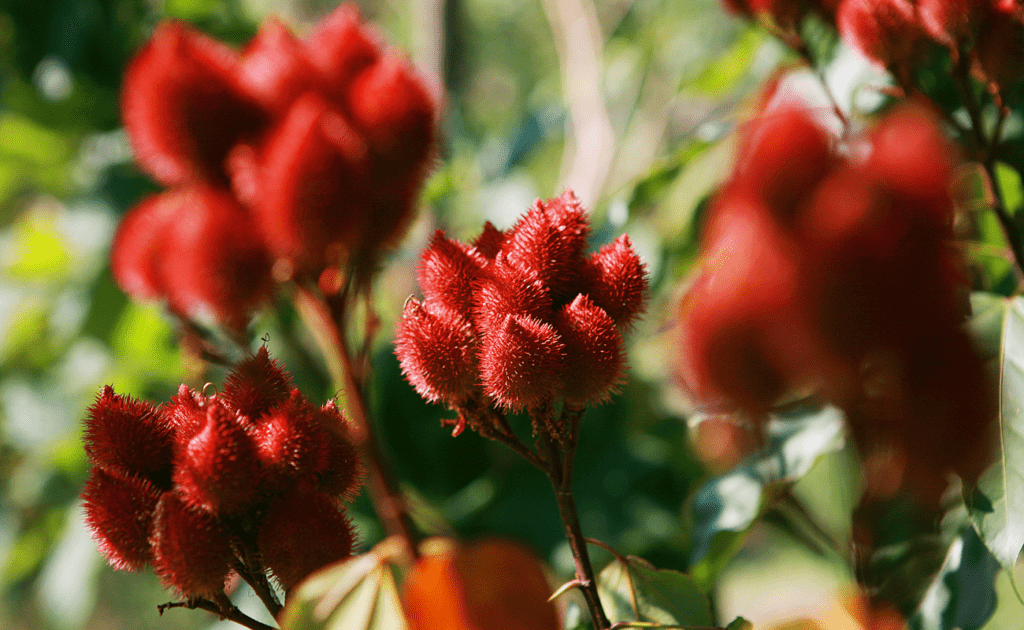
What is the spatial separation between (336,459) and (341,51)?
0.24 m

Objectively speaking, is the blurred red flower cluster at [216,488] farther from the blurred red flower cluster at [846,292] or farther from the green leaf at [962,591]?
the green leaf at [962,591]

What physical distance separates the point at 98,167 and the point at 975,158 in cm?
155

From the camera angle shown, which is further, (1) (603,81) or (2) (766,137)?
(1) (603,81)

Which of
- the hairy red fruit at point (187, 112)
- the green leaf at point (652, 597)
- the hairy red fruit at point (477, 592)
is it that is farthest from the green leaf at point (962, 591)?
the hairy red fruit at point (187, 112)

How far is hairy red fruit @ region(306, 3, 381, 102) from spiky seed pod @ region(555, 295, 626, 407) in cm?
18

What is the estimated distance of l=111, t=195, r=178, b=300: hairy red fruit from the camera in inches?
16.4

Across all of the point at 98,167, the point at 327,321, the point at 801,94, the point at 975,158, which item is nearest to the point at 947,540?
the point at 975,158

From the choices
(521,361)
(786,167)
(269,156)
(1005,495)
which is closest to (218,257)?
(269,156)

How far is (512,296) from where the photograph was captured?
0.38 metres

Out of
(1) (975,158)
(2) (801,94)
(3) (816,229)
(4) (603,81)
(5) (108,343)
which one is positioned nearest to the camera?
(3) (816,229)

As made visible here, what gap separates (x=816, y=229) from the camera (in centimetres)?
19

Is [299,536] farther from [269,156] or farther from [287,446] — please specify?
[269,156]

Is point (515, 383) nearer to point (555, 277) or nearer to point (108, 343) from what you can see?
point (555, 277)

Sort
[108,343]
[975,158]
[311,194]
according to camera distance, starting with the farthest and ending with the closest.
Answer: [108,343], [975,158], [311,194]
